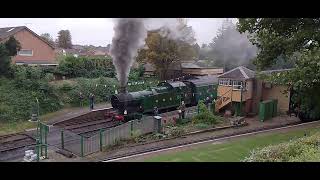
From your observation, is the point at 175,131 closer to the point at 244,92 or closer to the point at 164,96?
the point at 164,96

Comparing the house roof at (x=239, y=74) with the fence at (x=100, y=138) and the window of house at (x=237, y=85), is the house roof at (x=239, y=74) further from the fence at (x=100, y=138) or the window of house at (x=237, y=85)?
the fence at (x=100, y=138)

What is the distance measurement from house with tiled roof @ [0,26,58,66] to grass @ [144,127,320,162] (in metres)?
24.0

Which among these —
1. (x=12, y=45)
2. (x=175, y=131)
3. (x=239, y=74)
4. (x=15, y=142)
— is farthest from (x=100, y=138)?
(x=12, y=45)

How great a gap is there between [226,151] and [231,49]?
3966 centimetres

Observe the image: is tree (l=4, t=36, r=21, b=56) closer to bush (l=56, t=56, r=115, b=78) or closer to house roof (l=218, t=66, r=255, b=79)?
bush (l=56, t=56, r=115, b=78)

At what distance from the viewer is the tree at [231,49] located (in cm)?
5219

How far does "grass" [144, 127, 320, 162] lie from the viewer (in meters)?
15.3

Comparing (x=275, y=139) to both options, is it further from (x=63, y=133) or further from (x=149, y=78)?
(x=149, y=78)

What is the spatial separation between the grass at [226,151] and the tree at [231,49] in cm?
3299

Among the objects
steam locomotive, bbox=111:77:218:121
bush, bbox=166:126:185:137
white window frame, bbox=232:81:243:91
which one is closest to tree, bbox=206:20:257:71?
steam locomotive, bbox=111:77:218:121

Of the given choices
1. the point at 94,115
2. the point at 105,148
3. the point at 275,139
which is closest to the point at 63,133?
the point at 105,148

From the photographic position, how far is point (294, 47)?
48.3 feet

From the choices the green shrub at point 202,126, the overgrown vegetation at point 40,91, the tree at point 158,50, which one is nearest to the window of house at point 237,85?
the green shrub at point 202,126
